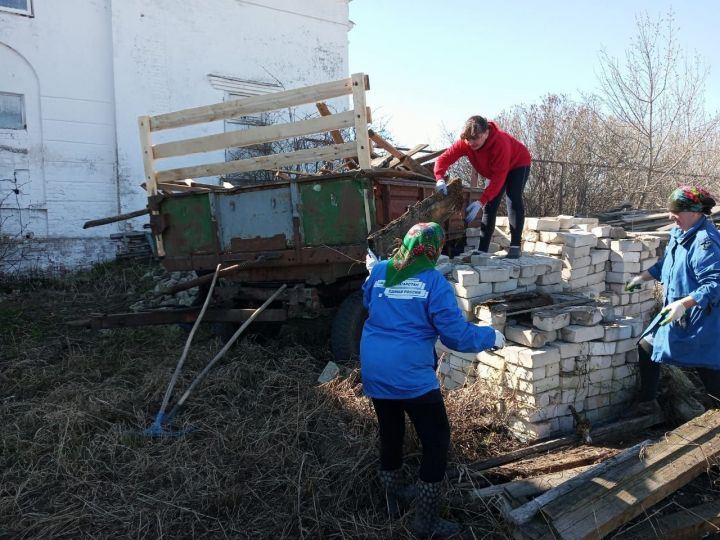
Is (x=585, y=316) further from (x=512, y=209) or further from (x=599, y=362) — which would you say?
(x=512, y=209)

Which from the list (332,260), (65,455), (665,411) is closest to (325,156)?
(332,260)

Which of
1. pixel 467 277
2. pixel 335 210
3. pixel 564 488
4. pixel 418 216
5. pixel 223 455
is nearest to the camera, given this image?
pixel 564 488

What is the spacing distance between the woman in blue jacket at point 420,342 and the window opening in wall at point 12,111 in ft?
32.5

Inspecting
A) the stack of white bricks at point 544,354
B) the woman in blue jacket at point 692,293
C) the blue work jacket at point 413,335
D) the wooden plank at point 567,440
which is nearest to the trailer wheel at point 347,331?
the stack of white bricks at point 544,354

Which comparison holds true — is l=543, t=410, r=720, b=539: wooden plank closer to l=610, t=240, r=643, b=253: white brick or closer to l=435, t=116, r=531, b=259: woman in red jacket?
l=435, t=116, r=531, b=259: woman in red jacket

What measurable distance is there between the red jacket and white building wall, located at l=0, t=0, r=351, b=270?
7.54 m

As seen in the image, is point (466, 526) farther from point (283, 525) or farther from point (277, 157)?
point (277, 157)

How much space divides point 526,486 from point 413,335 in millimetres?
1140

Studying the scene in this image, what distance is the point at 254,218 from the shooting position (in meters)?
5.13

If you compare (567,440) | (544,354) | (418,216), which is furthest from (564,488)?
(418,216)

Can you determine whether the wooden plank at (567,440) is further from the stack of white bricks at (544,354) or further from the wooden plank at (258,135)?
the wooden plank at (258,135)

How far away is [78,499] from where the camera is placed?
309 centimetres

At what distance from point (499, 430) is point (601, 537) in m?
1.22

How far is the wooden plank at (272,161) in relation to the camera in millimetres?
4918
